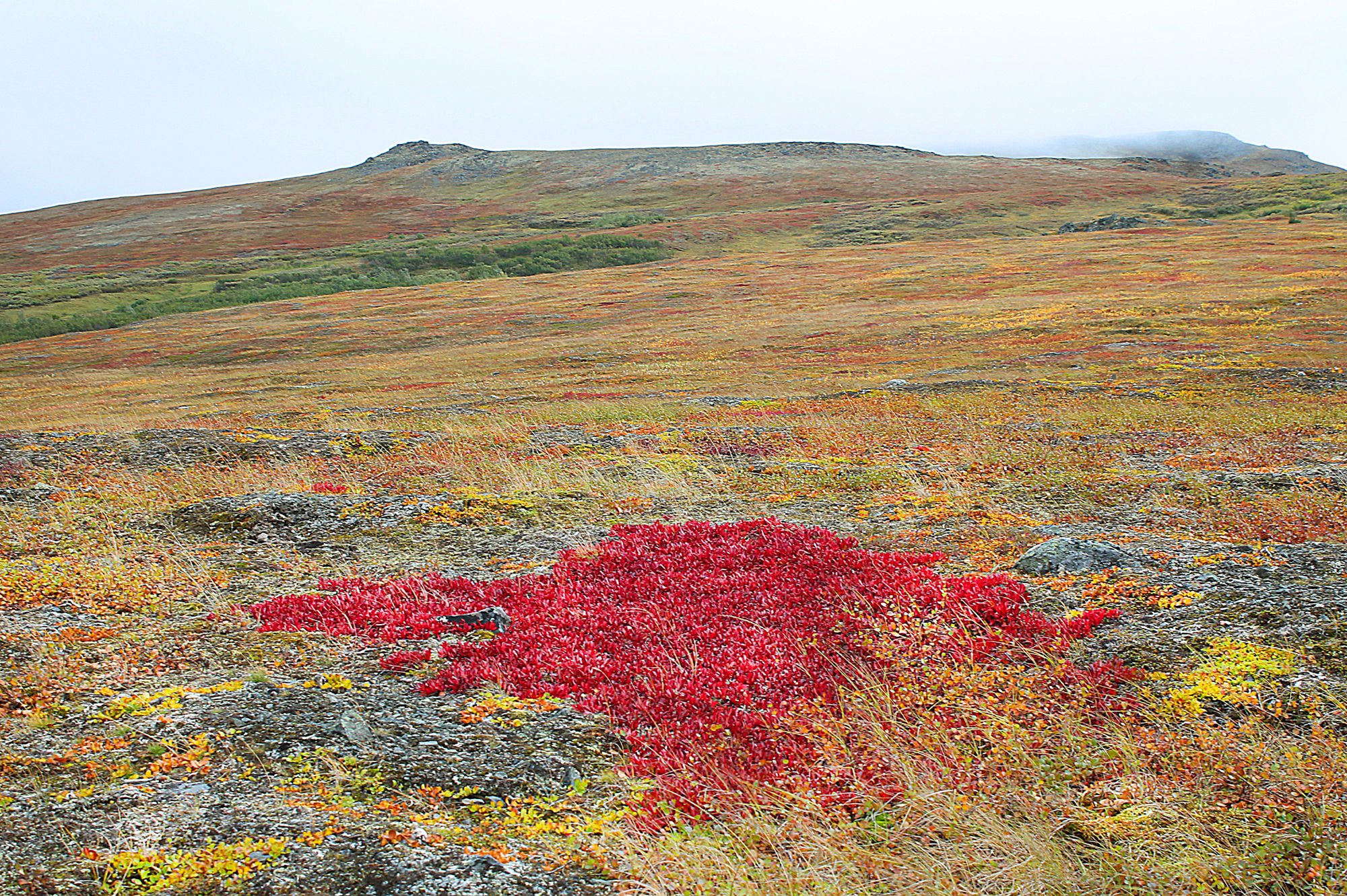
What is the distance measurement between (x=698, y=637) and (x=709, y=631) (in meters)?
0.16

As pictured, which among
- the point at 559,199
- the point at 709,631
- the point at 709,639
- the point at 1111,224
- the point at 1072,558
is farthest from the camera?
the point at 559,199

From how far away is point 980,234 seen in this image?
107688mm

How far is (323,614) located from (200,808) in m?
4.13

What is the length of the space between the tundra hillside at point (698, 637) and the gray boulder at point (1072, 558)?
2.1 inches

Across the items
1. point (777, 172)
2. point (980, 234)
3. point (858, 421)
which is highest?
point (777, 172)

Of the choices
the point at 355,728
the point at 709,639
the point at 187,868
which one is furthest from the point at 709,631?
the point at 187,868

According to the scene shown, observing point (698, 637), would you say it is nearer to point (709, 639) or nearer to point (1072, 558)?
point (709, 639)

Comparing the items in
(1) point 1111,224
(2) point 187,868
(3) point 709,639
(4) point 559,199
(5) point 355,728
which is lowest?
(3) point 709,639

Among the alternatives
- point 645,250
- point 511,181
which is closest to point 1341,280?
point 645,250

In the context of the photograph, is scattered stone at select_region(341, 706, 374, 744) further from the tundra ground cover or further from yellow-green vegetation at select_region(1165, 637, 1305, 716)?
yellow-green vegetation at select_region(1165, 637, 1305, 716)

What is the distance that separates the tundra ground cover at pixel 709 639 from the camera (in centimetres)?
552

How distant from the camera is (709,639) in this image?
8.99 meters

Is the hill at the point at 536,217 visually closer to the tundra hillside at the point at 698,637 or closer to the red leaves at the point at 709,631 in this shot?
the tundra hillside at the point at 698,637

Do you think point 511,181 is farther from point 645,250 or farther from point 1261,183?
point 1261,183
